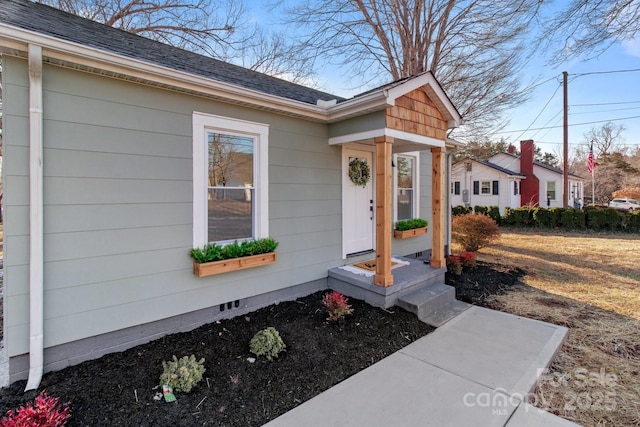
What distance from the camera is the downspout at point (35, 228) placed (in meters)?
2.48

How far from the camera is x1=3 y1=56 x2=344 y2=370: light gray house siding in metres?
2.52

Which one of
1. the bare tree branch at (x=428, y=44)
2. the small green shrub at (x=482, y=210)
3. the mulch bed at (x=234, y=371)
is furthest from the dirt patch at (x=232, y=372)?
the small green shrub at (x=482, y=210)

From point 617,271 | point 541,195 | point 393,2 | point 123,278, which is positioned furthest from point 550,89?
point 123,278

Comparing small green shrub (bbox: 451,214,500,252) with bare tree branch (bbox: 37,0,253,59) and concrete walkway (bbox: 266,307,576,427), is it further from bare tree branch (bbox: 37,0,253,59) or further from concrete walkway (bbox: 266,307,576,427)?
bare tree branch (bbox: 37,0,253,59)

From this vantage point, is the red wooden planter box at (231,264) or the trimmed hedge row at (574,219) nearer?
the red wooden planter box at (231,264)

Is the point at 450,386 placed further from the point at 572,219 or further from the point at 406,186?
the point at 572,219

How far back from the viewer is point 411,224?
6379 millimetres

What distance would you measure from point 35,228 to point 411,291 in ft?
14.2

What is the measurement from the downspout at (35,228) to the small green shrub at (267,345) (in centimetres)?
179

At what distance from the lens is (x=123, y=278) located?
9.94 feet

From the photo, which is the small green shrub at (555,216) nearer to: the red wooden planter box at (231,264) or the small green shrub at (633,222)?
the small green shrub at (633,222)

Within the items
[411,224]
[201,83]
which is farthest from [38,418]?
→ [411,224]

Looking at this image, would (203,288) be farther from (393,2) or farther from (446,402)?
(393,2)

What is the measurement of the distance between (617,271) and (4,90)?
1009 cm
